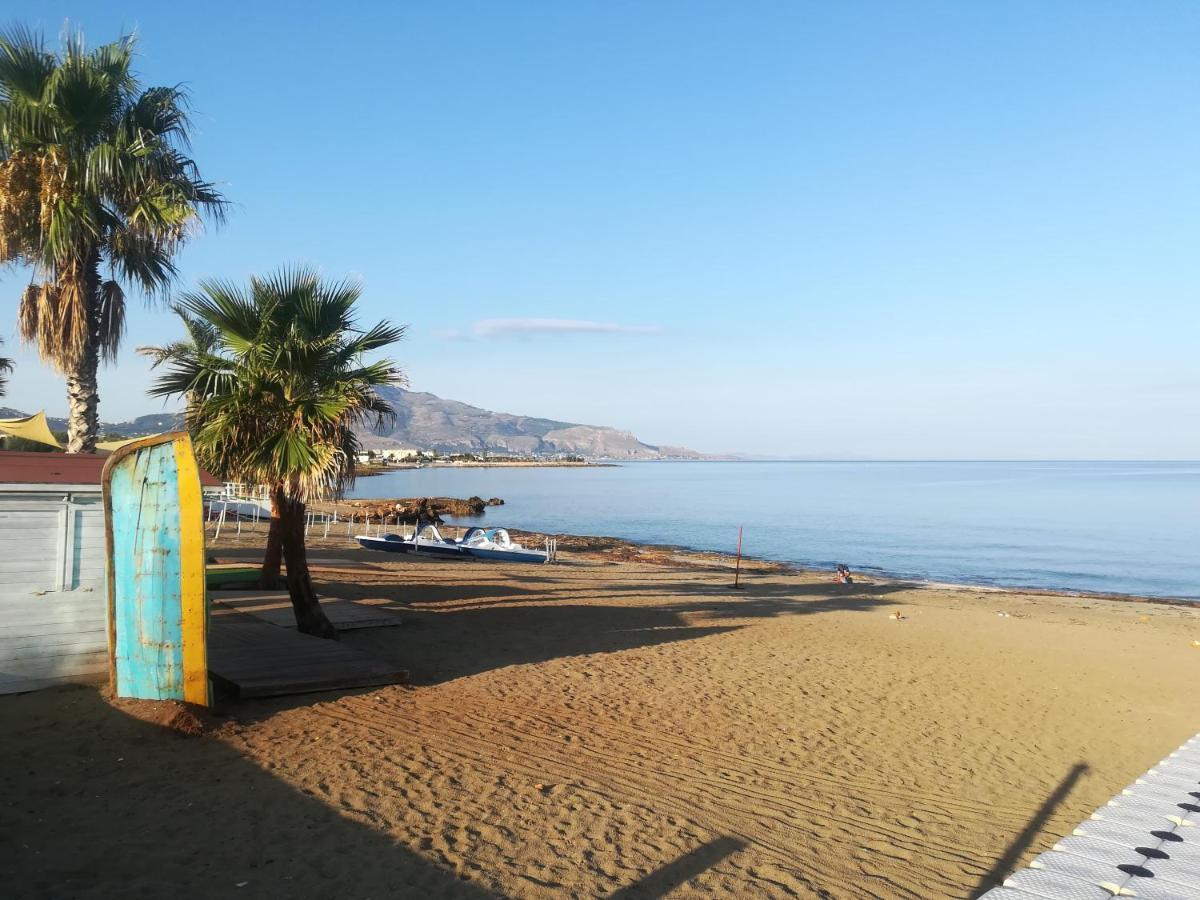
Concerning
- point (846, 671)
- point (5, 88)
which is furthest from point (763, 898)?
point (5, 88)

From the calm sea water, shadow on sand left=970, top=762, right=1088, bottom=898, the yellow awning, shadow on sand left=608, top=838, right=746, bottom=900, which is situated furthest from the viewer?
the calm sea water

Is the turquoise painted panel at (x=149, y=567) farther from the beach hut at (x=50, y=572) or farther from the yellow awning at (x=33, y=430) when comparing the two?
the yellow awning at (x=33, y=430)

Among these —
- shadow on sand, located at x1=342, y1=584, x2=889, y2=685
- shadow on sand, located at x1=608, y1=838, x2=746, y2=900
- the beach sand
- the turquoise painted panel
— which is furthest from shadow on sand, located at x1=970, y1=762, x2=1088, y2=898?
the turquoise painted panel

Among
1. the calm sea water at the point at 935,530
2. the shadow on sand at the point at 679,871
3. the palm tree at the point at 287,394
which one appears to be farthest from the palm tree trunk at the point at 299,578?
the calm sea water at the point at 935,530

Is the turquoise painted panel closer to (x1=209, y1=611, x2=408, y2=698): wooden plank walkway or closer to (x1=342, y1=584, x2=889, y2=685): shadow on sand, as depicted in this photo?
(x1=209, y1=611, x2=408, y2=698): wooden plank walkway

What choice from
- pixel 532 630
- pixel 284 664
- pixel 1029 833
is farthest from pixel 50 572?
pixel 1029 833

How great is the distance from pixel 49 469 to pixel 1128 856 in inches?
379

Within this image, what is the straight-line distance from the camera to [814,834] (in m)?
6.27

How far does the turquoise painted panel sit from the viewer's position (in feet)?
24.5

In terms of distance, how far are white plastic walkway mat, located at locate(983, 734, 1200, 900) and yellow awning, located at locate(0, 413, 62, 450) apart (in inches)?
973

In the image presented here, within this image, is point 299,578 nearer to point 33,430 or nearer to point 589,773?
point 589,773

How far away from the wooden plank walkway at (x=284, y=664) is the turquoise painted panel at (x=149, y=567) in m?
0.87

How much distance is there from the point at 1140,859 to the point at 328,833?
553 cm

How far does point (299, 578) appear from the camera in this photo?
35.6ft
